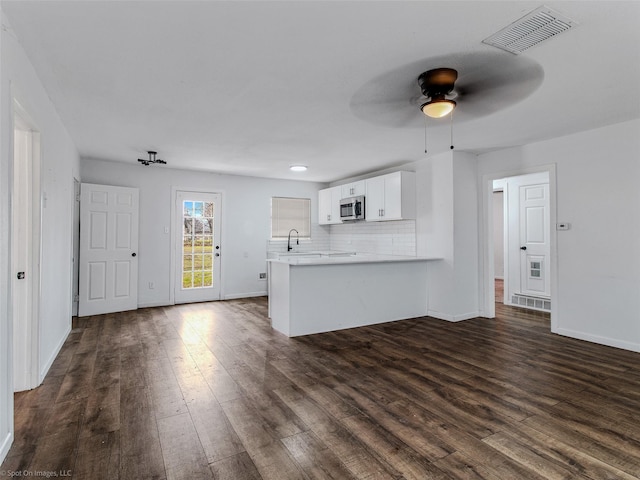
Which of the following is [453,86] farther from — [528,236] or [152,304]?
[152,304]

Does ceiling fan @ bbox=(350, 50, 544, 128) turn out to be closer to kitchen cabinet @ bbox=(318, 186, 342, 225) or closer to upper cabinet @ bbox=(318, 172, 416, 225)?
upper cabinet @ bbox=(318, 172, 416, 225)

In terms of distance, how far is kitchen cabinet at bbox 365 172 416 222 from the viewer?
17.9 ft

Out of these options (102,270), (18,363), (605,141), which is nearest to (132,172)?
(102,270)

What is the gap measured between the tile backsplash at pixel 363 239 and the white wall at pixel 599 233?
7.02ft

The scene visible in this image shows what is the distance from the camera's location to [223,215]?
6664 mm

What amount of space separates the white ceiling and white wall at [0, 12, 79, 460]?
172 mm

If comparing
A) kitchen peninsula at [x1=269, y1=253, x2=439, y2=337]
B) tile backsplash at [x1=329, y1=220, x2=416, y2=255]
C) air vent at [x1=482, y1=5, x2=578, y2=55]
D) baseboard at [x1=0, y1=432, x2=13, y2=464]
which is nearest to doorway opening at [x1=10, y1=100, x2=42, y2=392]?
baseboard at [x1=0, y1=432, x2=13, y2=464]

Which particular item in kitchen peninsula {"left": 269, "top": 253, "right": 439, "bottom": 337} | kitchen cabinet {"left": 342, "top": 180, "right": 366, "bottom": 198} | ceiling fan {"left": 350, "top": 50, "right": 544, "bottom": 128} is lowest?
kitchen peninsula {"left": 269, "top": 253, "right": 439, "bottom": 337}

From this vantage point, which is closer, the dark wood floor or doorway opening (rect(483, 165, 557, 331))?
the dark wood floor

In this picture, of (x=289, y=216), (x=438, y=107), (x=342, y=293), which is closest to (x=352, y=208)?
(x=289, y=216)

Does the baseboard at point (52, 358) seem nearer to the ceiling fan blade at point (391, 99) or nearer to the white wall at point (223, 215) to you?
the white wall at point (223, 215)

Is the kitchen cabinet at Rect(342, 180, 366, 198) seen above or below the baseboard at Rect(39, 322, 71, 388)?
above

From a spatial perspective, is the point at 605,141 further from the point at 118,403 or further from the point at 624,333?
the point at 118,403

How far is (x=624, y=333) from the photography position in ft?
12.1
